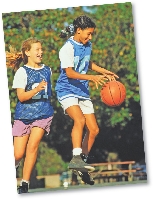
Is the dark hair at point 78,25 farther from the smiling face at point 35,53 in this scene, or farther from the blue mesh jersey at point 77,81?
the smiling face at point 35,53

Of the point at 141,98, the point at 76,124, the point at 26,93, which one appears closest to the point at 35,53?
the point at 26,93

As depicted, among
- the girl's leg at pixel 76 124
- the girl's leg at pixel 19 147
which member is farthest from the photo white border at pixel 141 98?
the girl's leg at pixel 76 124

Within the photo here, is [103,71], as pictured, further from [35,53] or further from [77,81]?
[35,53]

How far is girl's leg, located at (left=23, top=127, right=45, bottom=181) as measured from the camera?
12.6 feet

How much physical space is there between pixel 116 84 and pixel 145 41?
493mm

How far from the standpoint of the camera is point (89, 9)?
3904mm

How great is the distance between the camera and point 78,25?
12.8 feet

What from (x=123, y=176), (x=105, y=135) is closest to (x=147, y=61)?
(x=105, y=135)

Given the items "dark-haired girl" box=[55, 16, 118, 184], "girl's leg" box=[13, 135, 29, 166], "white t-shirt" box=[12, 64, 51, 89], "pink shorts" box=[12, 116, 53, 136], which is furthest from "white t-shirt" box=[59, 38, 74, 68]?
"girl's leg" box=[13, 135, 29, 166]

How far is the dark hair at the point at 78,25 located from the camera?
153 inches

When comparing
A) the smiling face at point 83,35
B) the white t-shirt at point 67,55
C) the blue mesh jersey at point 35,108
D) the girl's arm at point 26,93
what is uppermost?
the smiling face at point 83,35

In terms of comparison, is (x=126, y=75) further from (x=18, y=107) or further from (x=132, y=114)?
(x=18, y=107)

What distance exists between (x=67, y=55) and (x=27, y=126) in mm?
765

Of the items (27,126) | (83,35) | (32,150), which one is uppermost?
(83,35)
